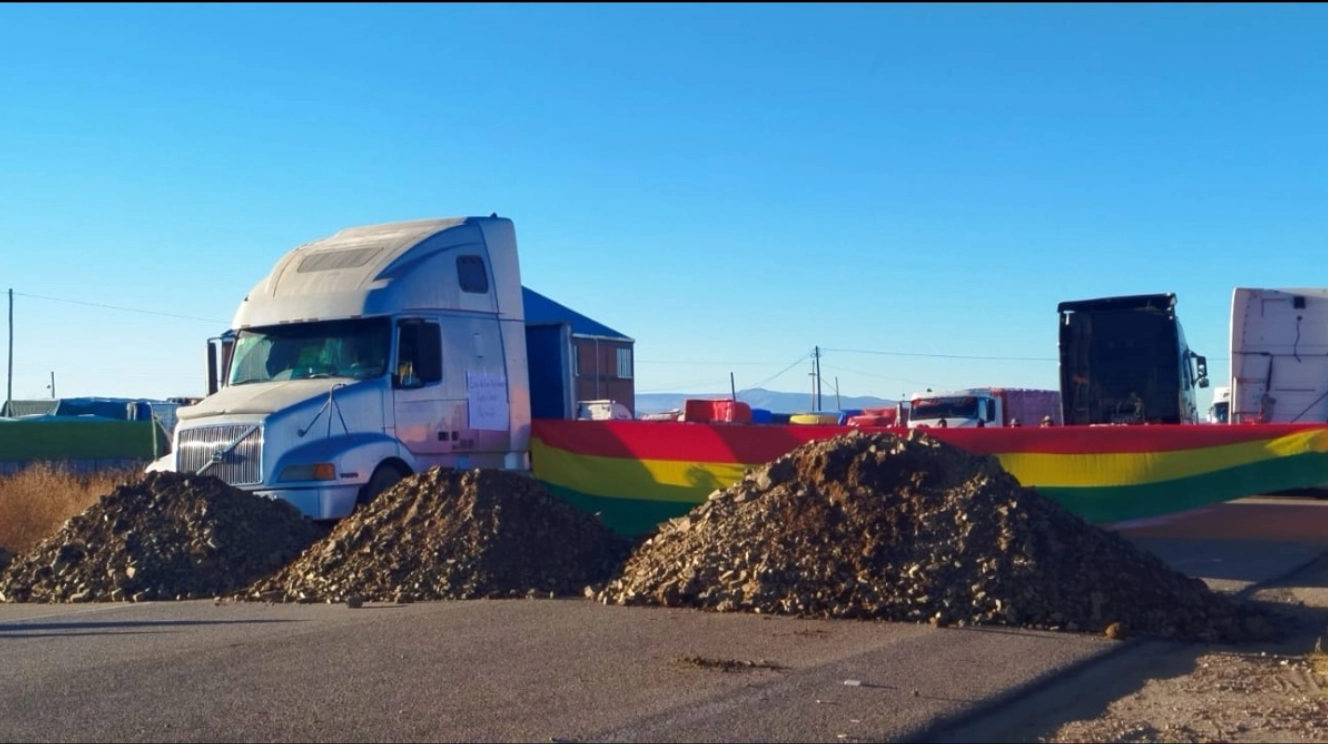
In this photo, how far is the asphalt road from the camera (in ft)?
25.3

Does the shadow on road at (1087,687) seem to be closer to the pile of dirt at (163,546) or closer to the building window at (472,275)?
the pile of dirt at (163,546)

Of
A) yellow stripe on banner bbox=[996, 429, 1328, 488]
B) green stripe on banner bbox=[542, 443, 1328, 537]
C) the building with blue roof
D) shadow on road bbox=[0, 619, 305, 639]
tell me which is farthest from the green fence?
green stripe on banner bbox=[542, 443, 1328, 537]

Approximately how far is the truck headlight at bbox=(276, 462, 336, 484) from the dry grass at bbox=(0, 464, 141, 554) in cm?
444

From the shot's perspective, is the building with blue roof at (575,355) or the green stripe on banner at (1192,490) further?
the building with blue roof at (575,355)

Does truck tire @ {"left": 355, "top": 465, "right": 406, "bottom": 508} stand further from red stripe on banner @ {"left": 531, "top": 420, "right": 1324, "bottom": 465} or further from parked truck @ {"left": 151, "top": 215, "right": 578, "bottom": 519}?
red stripe on banner @ {"left": 531, "top": 420, "right": 1324, "bottom": 465}

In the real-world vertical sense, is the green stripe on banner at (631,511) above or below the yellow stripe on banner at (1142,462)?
below

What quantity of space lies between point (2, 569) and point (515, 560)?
649 cm

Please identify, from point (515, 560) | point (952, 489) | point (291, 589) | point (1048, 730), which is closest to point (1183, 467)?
point (952, 489)

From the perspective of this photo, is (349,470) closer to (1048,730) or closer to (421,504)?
(421,504)

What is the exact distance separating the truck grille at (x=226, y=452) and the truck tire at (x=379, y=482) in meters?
1.17

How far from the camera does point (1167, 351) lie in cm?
2442

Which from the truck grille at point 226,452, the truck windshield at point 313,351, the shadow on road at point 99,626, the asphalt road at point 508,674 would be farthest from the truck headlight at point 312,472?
the shadow on road at point 99,626

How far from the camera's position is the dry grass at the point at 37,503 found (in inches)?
776

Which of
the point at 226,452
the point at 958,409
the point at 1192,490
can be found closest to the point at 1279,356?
the point at 958,409
